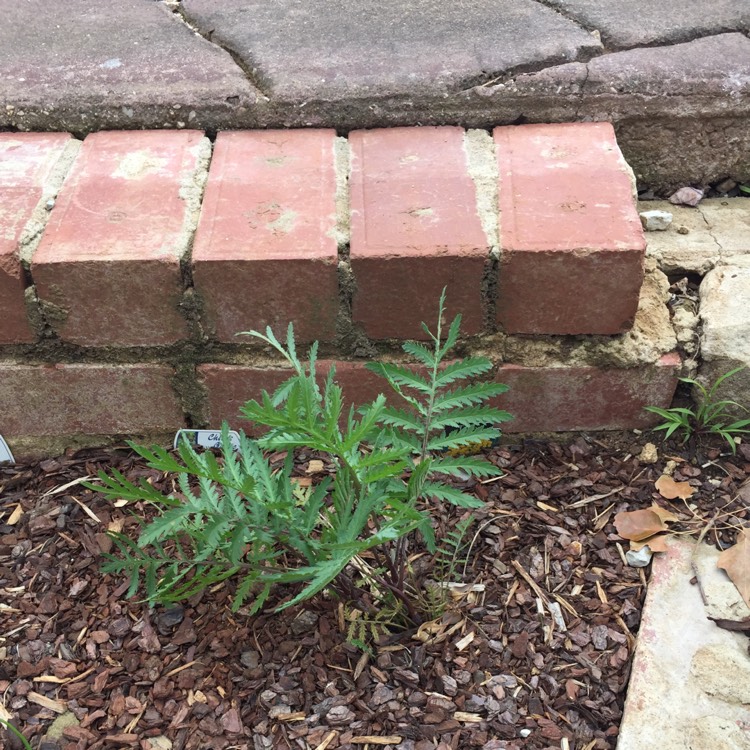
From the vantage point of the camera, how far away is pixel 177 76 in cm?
206

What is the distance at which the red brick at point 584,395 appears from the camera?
1837mm

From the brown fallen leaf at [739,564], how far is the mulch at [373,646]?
47mm

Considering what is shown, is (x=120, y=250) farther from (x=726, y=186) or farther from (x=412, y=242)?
(x=726, y=186)

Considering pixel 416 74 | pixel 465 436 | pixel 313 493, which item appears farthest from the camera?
pixel 416 74

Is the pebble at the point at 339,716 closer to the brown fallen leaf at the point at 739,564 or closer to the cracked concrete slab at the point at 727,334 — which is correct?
the brown fallen leaf at the point at 739,564

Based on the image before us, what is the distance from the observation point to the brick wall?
65.8 inches

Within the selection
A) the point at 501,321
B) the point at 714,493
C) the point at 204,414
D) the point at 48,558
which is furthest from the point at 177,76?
the point at 714,493

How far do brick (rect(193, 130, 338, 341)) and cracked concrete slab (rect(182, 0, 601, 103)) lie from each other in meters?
0.27

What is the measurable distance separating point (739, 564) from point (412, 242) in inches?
34.1

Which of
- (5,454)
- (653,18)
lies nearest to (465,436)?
(5,454)

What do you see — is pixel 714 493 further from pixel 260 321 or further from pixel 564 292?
pixel 260 321

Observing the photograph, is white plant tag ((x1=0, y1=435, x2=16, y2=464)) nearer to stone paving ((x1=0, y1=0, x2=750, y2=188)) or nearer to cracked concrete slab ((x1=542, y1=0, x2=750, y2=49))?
stone paving ((x1=0, y1=0, x2=750, y2=188))

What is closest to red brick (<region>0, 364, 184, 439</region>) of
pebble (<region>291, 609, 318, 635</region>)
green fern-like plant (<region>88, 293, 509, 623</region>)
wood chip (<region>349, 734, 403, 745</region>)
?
green fern-like plant (<region>88, 293, 509, 623</region>)

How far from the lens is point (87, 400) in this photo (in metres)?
1.89
